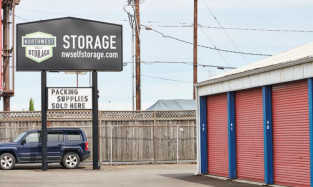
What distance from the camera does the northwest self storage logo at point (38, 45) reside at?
30.5m

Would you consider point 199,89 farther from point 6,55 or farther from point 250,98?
point 6,55

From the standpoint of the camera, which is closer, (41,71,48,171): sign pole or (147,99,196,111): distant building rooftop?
(41,71,48,171): sign pole

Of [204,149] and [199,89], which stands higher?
[199,89]

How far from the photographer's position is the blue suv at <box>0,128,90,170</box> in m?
30.8

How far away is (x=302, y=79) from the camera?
19031 mm

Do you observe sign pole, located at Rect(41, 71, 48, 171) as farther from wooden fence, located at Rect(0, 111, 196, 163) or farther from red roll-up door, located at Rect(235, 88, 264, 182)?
red roll-up door, located at Rect(235, 88, 264, 182)

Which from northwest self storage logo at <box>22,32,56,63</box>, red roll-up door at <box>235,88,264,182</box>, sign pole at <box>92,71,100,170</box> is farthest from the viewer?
sign pole at <box>92,71,100,170</box>

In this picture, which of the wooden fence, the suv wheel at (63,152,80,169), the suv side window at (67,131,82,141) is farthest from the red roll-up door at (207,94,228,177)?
the wooden fence

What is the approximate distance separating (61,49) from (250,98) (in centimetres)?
1128

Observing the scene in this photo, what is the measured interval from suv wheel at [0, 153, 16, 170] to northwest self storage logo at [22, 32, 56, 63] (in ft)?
14.4

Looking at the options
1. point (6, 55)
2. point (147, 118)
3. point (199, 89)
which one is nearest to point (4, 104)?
point (6, 55)

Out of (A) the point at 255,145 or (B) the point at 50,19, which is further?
(B) the point at 50,19

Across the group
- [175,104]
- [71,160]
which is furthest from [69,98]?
[175,104]

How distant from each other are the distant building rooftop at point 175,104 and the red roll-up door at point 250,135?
2488 centimetres
